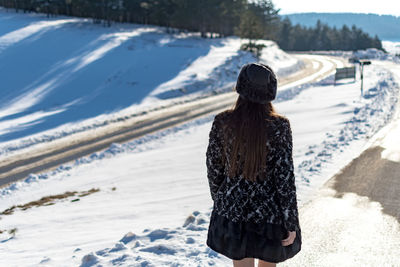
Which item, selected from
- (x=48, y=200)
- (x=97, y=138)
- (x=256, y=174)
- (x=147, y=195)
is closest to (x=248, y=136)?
(x=256, y=174)

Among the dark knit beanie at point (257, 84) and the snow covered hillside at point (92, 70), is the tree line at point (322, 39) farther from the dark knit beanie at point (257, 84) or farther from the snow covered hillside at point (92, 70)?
the dark knit beanie at point (257, 84)

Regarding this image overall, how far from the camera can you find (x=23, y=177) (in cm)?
1332

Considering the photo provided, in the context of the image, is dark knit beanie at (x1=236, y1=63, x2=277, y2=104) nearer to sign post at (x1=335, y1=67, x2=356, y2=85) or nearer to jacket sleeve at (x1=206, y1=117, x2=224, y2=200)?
jacket sleeve at (x1=206, y1=117, x2=224, y2=200)

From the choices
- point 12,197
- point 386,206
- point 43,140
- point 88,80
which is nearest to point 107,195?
point 12,197

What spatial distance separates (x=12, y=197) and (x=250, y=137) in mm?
10655

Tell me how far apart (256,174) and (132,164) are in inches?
428

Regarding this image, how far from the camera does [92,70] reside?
1259 inches

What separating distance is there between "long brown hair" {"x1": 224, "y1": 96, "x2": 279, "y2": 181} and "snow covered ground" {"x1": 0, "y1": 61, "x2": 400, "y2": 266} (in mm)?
2435

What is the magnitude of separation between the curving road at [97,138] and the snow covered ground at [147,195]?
1.03 metres

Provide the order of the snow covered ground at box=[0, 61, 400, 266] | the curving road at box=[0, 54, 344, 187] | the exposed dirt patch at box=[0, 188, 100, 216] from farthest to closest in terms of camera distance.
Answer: the curving road at box=[0, 54, 344, 187] → the exposed dirt patch at box=[0, 188, 100, 216] → the snow covered ground at box=[0, 61, 400, 266]

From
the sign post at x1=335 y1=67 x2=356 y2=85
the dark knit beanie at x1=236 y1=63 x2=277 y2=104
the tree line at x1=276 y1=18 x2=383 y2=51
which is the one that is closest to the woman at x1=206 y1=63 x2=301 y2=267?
the dark knit beanie at x1=236 y1=63 x2=277 y2=104

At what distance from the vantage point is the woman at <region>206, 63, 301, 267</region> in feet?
8.45

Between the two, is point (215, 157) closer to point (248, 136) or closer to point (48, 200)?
point (248, 136)

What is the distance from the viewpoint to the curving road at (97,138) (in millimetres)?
14402
